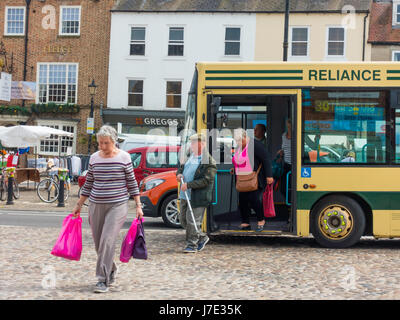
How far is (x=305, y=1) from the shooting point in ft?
107

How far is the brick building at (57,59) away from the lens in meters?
34.0

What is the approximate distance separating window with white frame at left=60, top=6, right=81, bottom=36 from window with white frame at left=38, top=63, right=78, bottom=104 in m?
1.98

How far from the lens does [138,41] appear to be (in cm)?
3372

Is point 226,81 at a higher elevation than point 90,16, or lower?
lower

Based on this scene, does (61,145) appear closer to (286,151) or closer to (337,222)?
(286,151)

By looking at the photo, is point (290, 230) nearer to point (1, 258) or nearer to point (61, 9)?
point (1, 258)

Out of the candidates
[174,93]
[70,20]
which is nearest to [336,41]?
[174,93]

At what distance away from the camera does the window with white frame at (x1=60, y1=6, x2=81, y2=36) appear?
113ft

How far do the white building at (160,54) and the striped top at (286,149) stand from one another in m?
23.0

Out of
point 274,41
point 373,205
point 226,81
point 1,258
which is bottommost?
point 1,258

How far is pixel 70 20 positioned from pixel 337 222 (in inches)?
1109

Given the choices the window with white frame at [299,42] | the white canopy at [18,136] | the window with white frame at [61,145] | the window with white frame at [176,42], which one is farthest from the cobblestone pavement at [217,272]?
the window with white frame at [176,42]

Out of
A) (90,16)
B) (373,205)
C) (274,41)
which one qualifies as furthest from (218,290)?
(90,16)

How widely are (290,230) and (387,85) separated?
2.82 metres
